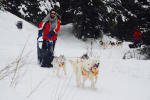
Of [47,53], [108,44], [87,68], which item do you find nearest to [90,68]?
[87,68]

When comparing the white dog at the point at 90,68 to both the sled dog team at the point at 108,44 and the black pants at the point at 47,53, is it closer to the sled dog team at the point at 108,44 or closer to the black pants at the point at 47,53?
the black pants at the point at 47,53

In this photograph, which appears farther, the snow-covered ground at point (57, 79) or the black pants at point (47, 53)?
the black pants at point (47, 53)

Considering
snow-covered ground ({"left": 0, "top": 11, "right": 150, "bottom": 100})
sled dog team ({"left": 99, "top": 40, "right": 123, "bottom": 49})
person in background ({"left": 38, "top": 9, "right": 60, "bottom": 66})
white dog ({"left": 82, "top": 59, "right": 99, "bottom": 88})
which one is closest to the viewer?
snow-covered ground ({"left": 0, "top": 11, "right": 150, "bottom": 100})

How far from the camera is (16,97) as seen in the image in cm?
214

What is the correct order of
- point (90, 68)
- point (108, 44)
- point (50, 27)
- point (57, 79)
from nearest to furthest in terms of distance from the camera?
point (90, 68) → point (57, 79) → point (50, 27) → point (108, 44)

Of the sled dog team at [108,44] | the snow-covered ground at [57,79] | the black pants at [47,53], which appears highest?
the sled dog team at [108,44]

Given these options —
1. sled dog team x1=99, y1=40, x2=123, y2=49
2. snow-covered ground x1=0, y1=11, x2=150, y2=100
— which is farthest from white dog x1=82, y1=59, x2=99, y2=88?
sled dog team x1=99, y1=40, x2=123, y2=49

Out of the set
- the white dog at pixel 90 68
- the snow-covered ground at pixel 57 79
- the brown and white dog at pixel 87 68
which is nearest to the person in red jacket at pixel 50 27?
the snow-covered ground at pixel 57 79

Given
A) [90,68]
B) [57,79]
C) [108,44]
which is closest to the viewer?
[90,68]

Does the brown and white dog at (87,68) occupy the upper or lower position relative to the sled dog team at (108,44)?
lower

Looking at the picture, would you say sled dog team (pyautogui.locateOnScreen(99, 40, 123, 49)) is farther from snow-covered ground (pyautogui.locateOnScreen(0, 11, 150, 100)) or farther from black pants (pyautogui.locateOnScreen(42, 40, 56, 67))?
black pants (pyautogui.locateOnScreen(42, 40, 56, 67))

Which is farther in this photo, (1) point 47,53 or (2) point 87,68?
(1) point 47,53

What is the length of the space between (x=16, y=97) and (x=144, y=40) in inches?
565

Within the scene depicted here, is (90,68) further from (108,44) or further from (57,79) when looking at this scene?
(108,44)
